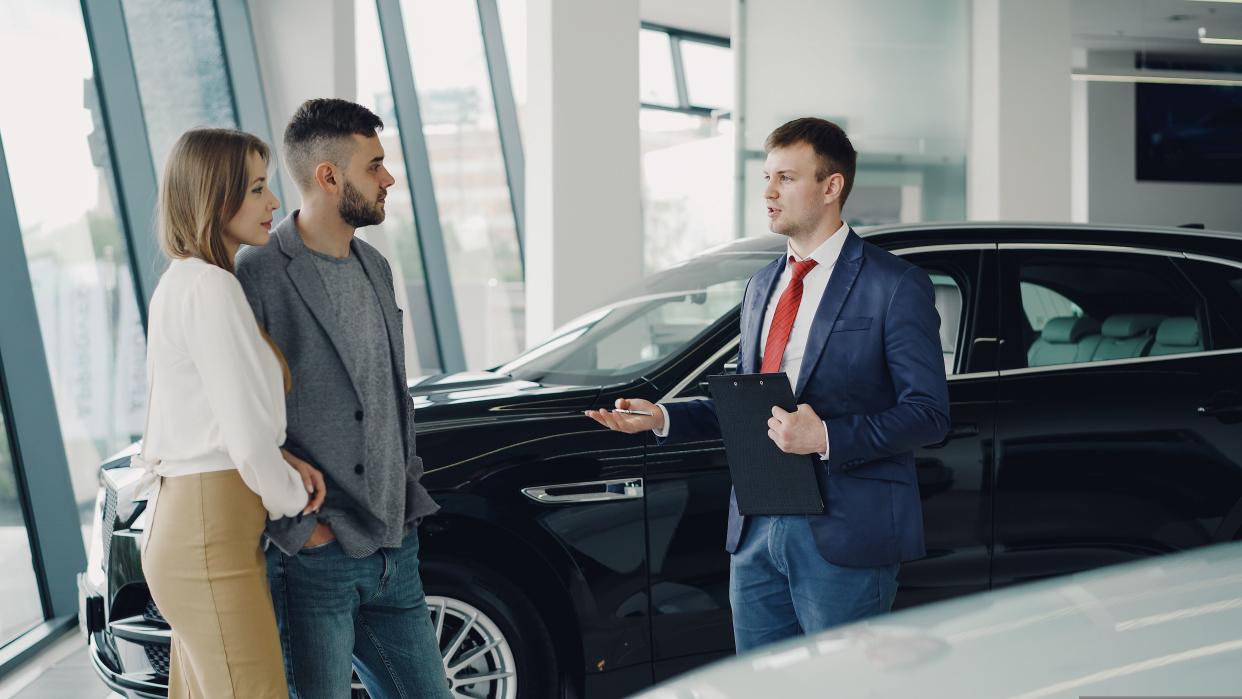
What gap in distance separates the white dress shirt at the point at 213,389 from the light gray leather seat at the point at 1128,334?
2616 millimetres

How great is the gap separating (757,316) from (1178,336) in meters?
1.79

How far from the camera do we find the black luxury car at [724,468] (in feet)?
9.89

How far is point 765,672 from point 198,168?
1204mm

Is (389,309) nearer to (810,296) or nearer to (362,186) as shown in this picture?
(362,186)

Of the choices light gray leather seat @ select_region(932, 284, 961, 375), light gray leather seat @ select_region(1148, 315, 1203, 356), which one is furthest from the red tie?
light gray leather seat @ select_region(1148, 315, 1203, 356)

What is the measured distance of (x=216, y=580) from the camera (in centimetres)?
181

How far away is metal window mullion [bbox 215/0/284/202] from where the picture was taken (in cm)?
747

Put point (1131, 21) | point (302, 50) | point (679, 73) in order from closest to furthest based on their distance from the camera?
point (302, 50), point (1131, 21), point (679, 73)

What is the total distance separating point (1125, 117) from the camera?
14.8 meters

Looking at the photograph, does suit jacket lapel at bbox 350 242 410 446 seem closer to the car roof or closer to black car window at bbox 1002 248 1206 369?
the car roof

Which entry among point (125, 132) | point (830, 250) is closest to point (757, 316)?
point (830, 250)

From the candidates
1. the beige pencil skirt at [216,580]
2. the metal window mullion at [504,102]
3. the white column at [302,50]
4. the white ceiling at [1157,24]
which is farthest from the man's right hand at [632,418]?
the white ceiling at [1157,24]

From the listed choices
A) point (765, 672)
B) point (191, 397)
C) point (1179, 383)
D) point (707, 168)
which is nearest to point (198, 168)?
point (191, 397)

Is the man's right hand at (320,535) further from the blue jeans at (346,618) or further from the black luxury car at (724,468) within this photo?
the black luxury car at (724,468)
